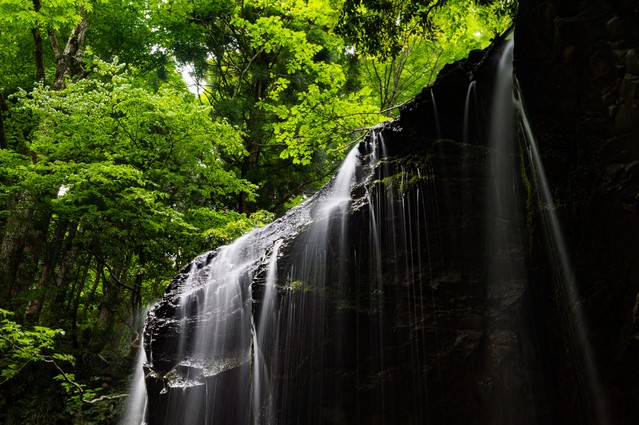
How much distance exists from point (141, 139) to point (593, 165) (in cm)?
913

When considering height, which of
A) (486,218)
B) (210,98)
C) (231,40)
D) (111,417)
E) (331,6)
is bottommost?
(111,417)

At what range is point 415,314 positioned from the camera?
5406 millimetres

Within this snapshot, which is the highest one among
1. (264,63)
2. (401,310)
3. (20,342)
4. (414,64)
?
(264,63)

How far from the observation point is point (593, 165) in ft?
14.7

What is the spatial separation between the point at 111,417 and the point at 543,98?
34.0ft

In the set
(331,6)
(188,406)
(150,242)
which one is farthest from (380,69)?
(188,406)

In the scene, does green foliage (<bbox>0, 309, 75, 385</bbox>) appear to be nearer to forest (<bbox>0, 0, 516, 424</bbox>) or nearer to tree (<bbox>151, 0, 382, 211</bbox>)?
forest (<bbox>0, 0, 516, 424</bbox>)

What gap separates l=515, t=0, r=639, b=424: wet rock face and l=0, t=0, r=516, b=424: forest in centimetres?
236

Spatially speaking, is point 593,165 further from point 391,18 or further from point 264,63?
point 264,63

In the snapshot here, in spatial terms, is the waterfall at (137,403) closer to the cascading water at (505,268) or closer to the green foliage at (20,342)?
the green foliage at (20,342)

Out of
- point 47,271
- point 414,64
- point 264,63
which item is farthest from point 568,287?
point 264,63

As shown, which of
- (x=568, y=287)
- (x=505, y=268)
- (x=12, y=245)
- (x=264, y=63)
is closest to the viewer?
(x=568, y=287)

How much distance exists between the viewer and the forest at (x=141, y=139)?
8.26 metres

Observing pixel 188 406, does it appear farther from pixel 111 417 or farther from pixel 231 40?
pixel 231 40
